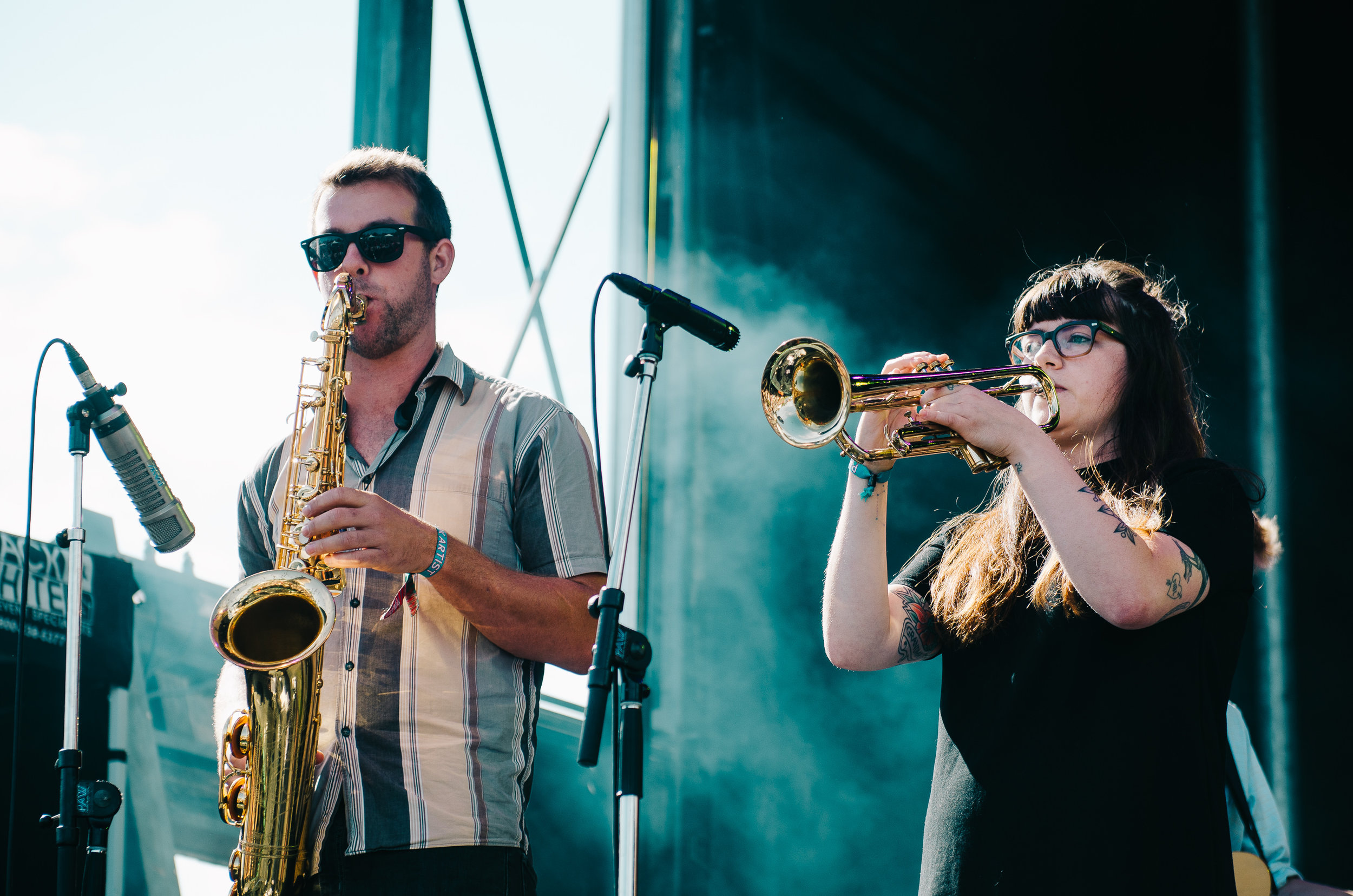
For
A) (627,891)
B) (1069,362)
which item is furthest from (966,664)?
(627,891)

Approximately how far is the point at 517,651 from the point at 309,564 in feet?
1.56

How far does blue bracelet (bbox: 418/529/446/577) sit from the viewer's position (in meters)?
1.98

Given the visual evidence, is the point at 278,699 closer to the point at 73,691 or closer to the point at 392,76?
the point at 73,691

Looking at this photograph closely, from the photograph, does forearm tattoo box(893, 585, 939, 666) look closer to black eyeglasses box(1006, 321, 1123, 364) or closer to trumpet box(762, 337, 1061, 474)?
trumpet box(762, 337, 1061, 474)

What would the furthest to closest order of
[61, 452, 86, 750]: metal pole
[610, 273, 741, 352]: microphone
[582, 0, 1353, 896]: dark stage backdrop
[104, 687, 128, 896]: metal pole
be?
1. [104, 687, 128, 896]: metal pole
2. [582, 0, 1353, 896]: dark stage backdrop
3. [61, 452, 86, 750]: metal pole
4. [610, 273, 741, 352]: microphone

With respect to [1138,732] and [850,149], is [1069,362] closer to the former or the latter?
[1138,732]

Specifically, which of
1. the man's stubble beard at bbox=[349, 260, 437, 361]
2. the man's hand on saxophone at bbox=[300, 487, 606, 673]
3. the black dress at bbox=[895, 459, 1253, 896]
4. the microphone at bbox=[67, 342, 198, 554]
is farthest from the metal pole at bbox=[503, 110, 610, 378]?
the black dress at bbox=[895, 459, 1253, 896]

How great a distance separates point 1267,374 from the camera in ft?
10.7

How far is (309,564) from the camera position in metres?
2.19

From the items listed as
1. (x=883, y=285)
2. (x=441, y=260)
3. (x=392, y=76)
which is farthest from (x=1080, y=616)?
(x=392, y=76)

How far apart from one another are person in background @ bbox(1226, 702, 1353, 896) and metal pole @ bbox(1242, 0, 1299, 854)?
127 millimetres

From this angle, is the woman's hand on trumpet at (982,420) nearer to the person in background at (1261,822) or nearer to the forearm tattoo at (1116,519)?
the forearm tattoo at (1116,519)

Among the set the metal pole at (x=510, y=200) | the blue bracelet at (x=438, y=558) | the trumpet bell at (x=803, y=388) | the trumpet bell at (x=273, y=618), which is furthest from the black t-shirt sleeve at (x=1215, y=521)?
the metal pole at (x=510, y=200)

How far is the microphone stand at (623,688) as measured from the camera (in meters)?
1.57
